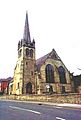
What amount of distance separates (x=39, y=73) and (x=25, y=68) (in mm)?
4801

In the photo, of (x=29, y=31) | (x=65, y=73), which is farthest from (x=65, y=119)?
(x=29, y=31)

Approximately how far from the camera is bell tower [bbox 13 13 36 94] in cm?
5181

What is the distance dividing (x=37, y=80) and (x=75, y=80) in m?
12.4

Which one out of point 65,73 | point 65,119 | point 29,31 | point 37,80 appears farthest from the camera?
point 29,31

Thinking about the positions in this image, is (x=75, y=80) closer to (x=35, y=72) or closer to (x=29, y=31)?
(x=35, y=72)

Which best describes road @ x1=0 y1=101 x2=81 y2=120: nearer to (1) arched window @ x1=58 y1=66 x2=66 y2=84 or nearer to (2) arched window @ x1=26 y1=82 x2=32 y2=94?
(2) arched window @ x1=26 y1=82 x2=32 y2=94

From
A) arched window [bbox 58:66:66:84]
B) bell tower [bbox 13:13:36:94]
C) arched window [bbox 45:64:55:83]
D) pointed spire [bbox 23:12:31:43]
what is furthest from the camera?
pointed spire [bbox 23:12:31:43]

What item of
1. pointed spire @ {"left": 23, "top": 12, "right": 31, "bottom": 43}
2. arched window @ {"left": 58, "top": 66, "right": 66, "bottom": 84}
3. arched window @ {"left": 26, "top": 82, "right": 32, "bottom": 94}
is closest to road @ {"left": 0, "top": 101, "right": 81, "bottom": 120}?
arched window @ {"left": 26, "top": 82, "right": 32, "bottom": 94}

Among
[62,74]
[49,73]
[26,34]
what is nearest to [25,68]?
[49,73]

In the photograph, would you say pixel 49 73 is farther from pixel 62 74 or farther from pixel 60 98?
pixel 60 98

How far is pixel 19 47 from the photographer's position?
58250 millimetres

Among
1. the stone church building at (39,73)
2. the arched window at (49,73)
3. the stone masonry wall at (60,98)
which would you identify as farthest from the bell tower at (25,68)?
the stone masonry wall at (60,98)

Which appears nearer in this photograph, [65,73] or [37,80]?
[37,80]

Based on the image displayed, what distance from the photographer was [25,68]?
5381 centimetres
